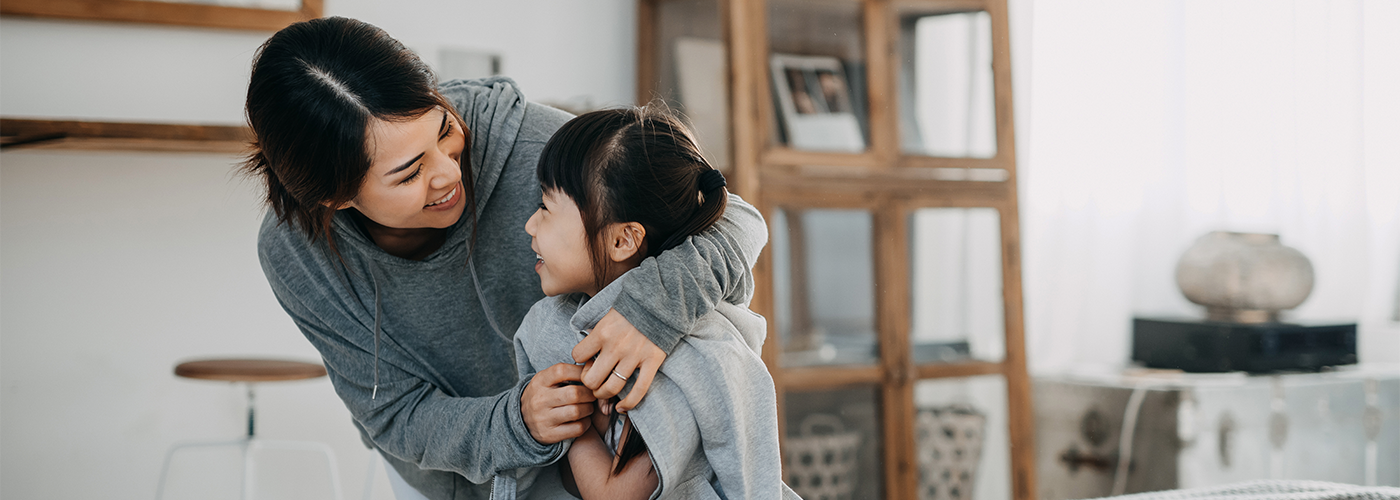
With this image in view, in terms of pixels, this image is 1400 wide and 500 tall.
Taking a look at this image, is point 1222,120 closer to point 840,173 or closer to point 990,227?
point 990,227

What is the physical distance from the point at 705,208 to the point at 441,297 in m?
0.42

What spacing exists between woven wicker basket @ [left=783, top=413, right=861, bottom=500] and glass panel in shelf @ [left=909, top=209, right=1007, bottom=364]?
0.27m

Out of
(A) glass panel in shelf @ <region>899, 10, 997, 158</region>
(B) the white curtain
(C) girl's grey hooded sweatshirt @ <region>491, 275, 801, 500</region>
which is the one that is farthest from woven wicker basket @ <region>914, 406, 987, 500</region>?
(C) girl's grey hooded sweatshirt @ <region>491, 275, 801, 500</region>

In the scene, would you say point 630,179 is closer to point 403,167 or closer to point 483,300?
point 403,167

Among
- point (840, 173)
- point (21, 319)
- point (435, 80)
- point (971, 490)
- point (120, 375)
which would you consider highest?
point (435, 80)

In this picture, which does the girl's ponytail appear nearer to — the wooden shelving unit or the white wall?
the wooden shelving unit

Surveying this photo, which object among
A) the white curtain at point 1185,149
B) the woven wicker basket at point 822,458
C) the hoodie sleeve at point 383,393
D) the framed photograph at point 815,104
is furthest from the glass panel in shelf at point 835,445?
the hoodie sleeve at point 383,393

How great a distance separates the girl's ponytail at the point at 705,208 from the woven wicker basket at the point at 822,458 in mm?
1288

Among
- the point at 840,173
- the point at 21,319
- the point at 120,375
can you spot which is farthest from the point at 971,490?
the point at 21,319

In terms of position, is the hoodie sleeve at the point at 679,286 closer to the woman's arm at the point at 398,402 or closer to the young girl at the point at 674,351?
the young girl at the point at 674,351

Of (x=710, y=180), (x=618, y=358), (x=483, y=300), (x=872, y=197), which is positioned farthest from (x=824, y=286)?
(x=618, y=358)

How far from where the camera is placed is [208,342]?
87.2 inches

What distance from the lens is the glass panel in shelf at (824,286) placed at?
215 centimetres

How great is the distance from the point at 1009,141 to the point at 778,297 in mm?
739
